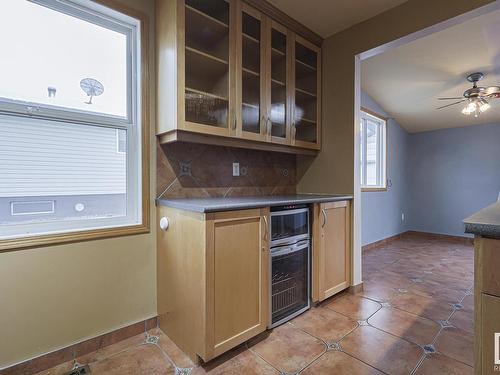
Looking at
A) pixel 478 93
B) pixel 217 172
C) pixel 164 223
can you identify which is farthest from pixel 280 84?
pixel 478 93

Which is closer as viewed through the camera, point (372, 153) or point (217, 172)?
point (217, 172)

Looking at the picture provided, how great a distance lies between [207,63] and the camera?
1837 millimetres

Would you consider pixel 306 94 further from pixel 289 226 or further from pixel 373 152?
pixel 373 152

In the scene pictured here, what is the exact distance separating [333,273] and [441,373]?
940 mm

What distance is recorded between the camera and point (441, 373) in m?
1.40

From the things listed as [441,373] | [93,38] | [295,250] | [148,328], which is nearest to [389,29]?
[295,250]

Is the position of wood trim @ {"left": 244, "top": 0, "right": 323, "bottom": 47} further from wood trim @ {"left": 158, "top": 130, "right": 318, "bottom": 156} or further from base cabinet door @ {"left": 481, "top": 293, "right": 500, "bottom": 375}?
base cabinet door @ {"left": 481, "top": 293, "right": 500, "bottom": 375}

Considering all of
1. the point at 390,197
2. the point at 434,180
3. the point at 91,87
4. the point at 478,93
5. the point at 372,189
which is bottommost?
the point at 390,197

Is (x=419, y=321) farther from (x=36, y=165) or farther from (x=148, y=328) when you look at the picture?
(x=36, y=165)

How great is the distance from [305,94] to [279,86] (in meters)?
0.40

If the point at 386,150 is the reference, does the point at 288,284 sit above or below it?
below

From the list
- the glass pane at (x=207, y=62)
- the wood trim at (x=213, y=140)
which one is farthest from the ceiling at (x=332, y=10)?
the wood trim at (x=213, y=140)

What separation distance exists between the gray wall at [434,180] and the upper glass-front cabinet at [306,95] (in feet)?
5.52

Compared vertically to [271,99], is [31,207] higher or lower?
lower
